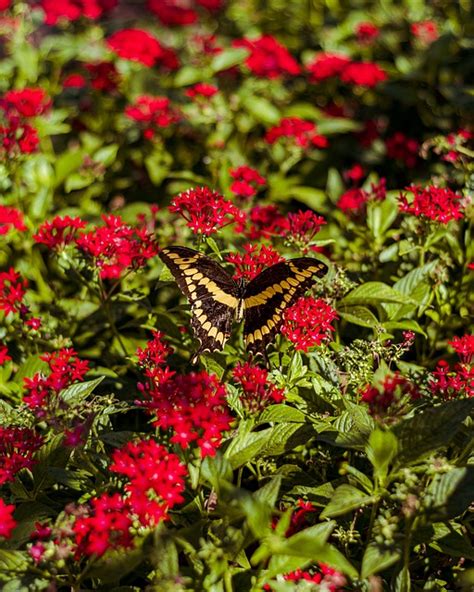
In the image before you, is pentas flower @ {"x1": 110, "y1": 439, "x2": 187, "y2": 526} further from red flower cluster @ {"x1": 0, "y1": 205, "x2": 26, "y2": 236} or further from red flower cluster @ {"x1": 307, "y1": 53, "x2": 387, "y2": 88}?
red flower cluster @ {"x1": 307, "y1": 53, "x2": 387, "y2": 88}

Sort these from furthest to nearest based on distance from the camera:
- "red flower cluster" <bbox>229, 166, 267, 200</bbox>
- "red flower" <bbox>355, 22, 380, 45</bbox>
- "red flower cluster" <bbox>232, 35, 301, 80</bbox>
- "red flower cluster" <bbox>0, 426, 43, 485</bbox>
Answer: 1. "red flower" <bbox>355, 22, 380, 45</bbox>
2. "red flower cluster" <bbox>232, 35, 301, 80</bbox>
3. "red flower cluster" <bbox>229, 166, 267, 200</bbox>
4. "red flower cluster" <bbox>0, 426, 43, 485</bbox>

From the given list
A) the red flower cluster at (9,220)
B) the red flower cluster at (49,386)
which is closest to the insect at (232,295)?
the red flower cluster at (49,386)

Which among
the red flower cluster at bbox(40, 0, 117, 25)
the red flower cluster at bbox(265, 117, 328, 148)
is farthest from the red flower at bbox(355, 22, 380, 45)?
the red flower cluster at bbox(40, 0, 117, 25)

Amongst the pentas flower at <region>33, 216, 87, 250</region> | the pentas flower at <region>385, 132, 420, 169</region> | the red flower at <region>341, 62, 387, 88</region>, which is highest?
the pentas flower at <region>33, 216, 87, 250</region>

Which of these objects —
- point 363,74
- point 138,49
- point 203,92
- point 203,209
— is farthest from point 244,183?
point 138,49

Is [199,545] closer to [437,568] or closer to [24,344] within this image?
[437,568]

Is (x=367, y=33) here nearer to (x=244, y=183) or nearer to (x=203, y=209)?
(x=244, y=183)
